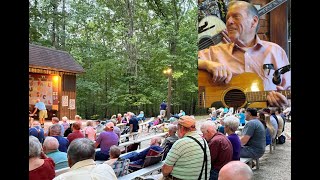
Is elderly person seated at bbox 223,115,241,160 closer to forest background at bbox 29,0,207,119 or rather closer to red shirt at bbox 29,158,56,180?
red shirt at bbox 29,158,56,180

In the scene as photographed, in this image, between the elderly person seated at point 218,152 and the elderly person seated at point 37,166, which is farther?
the elderly person seated at point 218,152

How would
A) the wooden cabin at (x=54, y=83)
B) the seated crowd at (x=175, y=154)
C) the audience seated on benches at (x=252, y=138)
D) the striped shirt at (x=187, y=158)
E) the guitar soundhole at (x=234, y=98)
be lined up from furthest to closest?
the wooden cabin at (x=54, y=83)
the audience seated on benches at (x=252, y=138)
the striped shirt at (x=187, y=158)
the seated crowd at (x=175, y=154)
the guitar soundhole at (x=234, y=98)

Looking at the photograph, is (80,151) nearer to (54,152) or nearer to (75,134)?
(54,152)

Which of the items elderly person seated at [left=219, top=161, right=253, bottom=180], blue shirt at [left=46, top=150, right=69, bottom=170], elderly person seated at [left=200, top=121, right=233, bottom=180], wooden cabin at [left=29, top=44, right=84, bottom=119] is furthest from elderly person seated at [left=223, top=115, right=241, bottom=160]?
wooden cabin at [left=29, top=44, right=84, bottom=119]

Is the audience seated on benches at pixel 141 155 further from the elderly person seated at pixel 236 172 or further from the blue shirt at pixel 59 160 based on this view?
the elderly person seated at pixel 236 172

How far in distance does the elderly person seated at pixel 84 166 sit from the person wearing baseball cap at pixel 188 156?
38.9 inches

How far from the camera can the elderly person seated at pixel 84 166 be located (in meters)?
2.07

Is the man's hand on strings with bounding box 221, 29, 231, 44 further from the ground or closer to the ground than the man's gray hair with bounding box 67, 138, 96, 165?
further from the ground

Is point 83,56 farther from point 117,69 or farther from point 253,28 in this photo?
point 253,28

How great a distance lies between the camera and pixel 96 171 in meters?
2.14

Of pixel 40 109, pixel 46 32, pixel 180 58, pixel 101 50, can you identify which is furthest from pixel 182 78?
pixel 40 109

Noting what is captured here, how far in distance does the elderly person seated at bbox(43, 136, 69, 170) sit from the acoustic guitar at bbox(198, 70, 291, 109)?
2284mm

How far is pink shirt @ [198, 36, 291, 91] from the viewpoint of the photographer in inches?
59.9

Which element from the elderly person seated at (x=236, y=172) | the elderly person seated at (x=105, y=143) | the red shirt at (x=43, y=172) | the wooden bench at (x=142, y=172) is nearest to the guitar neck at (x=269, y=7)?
the elderly person seated at (x=236, y=172)
